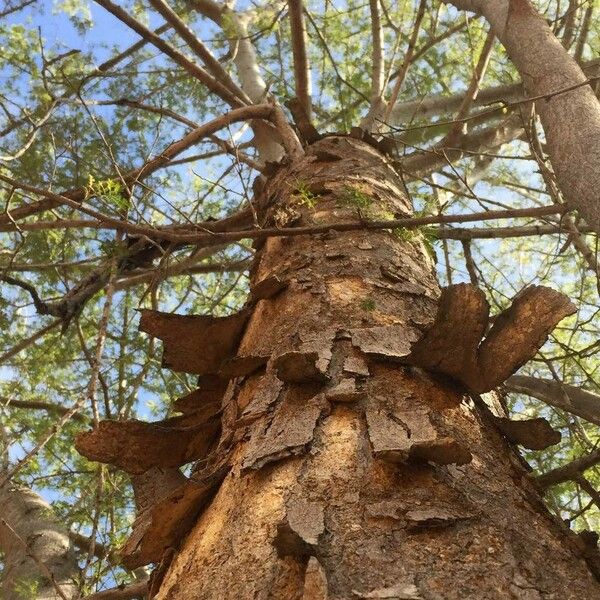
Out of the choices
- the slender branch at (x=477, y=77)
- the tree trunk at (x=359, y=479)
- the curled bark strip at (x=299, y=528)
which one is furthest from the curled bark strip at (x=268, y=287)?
the slender branch at (x=477, y=77)

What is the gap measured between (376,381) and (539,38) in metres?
1.80

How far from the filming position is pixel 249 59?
5840 millimetres

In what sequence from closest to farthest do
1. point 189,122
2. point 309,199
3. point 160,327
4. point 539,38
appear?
point 160,327
point 309,199
point 539,38
point 189,122

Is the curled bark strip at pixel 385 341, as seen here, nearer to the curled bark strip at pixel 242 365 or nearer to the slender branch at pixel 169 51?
the curled bark strip at pixel 242 365

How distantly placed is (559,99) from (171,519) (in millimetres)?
1764

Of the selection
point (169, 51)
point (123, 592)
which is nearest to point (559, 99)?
point (123, 592)

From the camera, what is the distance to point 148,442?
161 cm

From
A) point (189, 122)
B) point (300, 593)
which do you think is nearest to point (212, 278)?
point (189, 122)

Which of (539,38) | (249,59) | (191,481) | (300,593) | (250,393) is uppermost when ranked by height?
(249,59)

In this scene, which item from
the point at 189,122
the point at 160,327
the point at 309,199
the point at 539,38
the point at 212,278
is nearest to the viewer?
the point at 160,327

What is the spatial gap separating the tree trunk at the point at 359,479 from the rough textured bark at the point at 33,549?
2182mm

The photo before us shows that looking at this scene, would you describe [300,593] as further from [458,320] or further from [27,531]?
[27,531]

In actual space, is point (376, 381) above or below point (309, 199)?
below

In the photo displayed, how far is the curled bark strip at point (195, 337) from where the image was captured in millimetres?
1746
